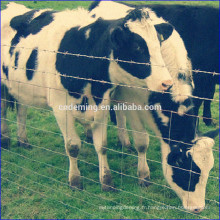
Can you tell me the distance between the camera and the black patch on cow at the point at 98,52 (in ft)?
12.2

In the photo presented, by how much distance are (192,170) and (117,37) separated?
159 cm

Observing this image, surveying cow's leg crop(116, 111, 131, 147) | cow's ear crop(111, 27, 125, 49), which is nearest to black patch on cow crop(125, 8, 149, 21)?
cow's ear crop(111, 27, 125, 49)

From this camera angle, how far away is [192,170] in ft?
12.6

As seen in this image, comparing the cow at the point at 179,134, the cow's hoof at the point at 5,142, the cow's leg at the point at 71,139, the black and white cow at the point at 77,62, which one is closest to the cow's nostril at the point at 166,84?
the black and white cow at the point at 77,62

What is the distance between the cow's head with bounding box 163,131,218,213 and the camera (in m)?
3.73

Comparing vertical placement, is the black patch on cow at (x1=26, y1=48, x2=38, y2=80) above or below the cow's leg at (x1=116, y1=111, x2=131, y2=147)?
above

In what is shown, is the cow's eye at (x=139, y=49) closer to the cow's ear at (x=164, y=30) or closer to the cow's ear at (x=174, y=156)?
the cow's ear at (x=164, y=30)

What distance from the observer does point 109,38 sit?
384cm

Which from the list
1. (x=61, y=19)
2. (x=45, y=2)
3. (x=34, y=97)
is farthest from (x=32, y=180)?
(x=45, y=2)

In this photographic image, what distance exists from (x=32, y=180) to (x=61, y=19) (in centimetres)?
219

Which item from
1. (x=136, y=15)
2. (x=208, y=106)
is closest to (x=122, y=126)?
(x=208, y=106)

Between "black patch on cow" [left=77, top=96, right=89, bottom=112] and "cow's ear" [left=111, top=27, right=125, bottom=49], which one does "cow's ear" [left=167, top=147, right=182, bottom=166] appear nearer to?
"black patch on cow" [left=77, top=96, right=89, bottom=112]

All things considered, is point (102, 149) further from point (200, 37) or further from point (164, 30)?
point (200, 37)

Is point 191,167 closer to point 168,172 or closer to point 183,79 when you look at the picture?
point 168,172
